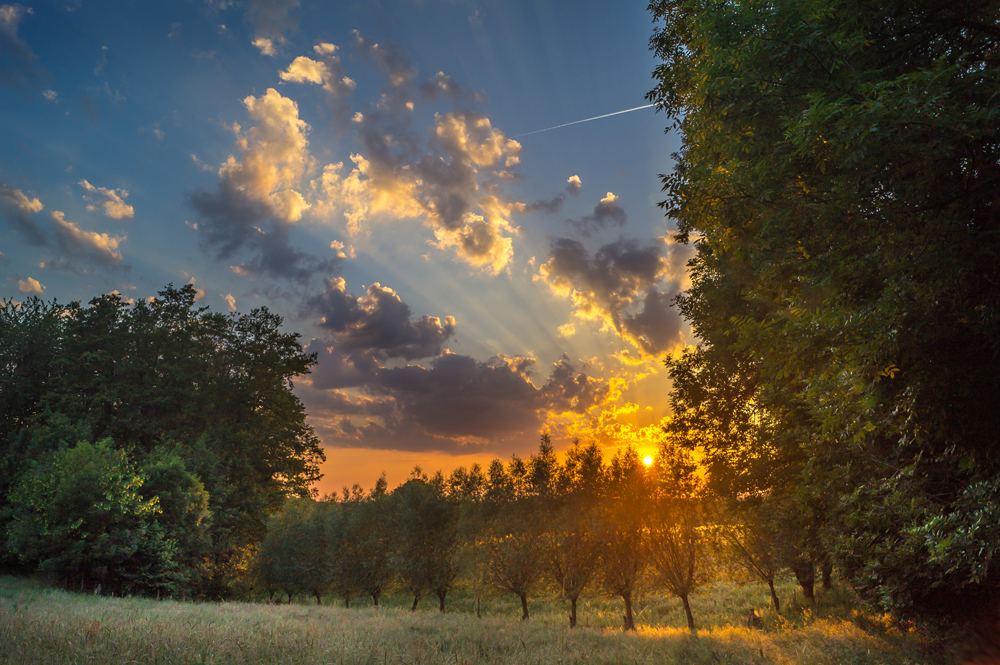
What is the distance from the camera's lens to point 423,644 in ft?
37.5

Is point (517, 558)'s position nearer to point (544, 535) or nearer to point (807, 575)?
point (544, 535)

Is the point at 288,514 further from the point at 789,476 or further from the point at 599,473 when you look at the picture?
the point at 789,476

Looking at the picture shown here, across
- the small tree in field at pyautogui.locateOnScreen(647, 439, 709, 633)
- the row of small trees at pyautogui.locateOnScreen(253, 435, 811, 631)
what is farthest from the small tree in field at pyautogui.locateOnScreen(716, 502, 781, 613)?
the small tree in field at pyautogui.locateOnScreen(647, 439, 709, 633)

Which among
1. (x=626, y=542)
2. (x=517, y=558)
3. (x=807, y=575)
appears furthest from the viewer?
(x=517, y=558)

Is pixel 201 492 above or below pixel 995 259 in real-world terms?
below

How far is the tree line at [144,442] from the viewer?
26.4m

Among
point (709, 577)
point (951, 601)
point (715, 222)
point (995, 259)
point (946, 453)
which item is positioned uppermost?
point (715, 222)

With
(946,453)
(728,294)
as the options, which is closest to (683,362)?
(728,294)

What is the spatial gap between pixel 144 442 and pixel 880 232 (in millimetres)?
44817

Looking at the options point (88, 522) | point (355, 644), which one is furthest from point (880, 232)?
point (88, 522)

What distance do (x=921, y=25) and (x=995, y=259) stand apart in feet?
14.2

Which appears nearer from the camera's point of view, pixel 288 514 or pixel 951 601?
pixel 951 601

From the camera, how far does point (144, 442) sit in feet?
118

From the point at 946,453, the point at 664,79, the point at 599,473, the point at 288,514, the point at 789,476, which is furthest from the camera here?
the point at 288,514
